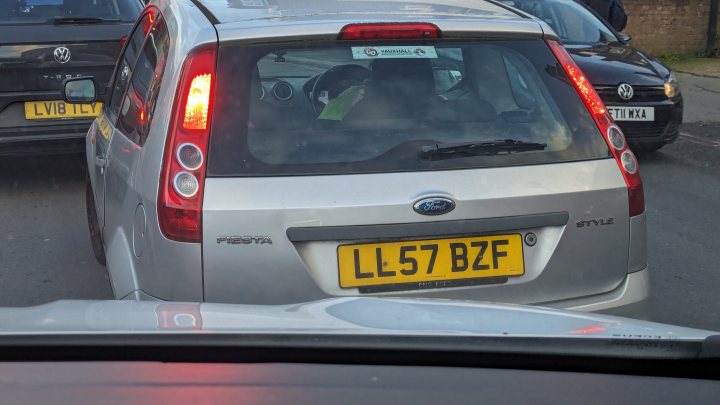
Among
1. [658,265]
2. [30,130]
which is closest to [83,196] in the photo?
[30,130]

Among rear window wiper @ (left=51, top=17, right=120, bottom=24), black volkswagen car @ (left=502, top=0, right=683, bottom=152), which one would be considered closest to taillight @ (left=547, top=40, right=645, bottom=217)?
rear window wiper @ (left=51, top=17, right=120, bottom=24)

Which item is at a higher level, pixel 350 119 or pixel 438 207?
pixel 350 119

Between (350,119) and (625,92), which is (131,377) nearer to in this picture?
(350,119)

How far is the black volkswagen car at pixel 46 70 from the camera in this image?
23.8 feet

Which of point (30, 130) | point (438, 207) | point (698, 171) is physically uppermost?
point (438, 207)

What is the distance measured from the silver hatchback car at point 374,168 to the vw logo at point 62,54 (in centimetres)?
374

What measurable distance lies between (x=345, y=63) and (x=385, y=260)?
76 centimetres

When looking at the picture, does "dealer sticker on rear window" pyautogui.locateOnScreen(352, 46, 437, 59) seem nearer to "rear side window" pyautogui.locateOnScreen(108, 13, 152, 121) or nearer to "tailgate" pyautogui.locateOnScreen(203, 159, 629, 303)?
"tailgate" pyautogui.locateOnScreen(203, 159, 629, 303)

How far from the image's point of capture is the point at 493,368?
2010mm

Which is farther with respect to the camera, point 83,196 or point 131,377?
point 83,196

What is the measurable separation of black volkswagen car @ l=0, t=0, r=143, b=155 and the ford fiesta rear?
4.04 metres

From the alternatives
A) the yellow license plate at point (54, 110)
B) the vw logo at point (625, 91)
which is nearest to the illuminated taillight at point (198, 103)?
the yellow license plate at point (54, 110)

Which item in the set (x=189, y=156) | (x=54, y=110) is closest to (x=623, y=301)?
(x=189, y=156)

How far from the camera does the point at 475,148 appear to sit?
11.6 feet
